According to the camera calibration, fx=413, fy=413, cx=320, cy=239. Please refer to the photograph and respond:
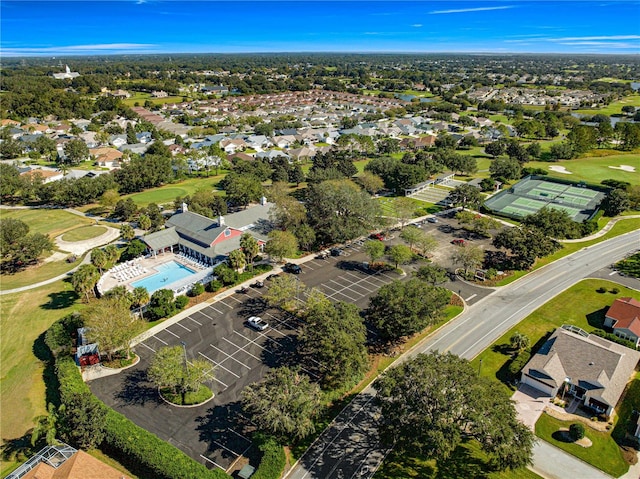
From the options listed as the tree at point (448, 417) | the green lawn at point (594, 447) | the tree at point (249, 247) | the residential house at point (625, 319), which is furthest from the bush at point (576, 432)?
the tree at point (249, 247)

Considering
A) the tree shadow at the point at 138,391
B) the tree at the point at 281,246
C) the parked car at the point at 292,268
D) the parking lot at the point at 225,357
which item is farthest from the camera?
the parked car at the point at 292,268

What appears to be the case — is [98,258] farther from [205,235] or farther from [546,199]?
[546,199]

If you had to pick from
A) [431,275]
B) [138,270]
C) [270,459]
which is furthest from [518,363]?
[138,270]

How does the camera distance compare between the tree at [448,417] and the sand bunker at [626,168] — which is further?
the sand bunker at [626,168]

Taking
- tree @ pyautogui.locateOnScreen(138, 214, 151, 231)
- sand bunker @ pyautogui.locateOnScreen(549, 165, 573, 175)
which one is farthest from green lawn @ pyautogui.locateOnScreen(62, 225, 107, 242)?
sand bunker @ pyautogui.locateOnScreen(549, 165, 573, 175)

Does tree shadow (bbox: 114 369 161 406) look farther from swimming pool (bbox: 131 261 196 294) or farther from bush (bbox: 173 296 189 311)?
swimming pool (bbox: 131 261 196 294)

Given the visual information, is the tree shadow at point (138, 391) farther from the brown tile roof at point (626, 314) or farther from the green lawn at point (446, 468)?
the brown tile roof at point (626, 314)
